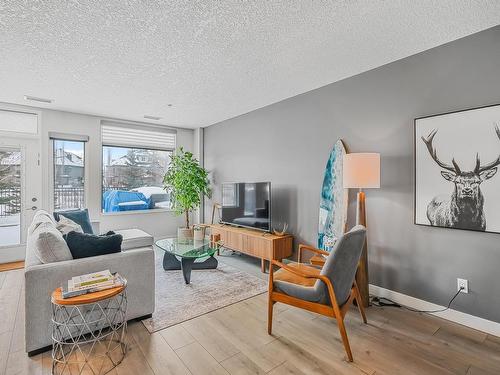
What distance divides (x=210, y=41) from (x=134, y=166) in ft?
12.7

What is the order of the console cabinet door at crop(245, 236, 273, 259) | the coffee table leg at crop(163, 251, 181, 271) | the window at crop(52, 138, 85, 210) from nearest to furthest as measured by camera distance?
1. the console cabinet door at crop(245, 236, 273, 259)
2. the coffee table leg at crop(163, 251, 181, 271)
3. the window at crop(52, 138, 85, 210)

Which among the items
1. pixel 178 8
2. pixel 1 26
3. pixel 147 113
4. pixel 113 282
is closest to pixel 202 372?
pixel 113 282

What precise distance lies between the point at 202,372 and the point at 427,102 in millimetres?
3037

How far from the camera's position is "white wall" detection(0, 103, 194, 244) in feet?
14.9

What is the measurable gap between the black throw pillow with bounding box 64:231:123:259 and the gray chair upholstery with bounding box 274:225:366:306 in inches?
61.0

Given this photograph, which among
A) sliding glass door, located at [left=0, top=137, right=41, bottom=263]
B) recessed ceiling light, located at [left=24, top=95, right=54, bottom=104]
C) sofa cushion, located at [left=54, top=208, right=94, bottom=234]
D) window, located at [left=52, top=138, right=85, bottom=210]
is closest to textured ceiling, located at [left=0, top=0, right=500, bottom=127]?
recessed ceiling light, located at [left=24, top=95, right=54, bottom=104]

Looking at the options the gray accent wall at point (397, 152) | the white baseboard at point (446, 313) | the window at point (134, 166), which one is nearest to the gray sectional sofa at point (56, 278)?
the gray accent wall at point (397, 152)

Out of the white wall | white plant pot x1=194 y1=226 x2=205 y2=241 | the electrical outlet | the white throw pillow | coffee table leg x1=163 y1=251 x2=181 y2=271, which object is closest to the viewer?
the electrical outlet

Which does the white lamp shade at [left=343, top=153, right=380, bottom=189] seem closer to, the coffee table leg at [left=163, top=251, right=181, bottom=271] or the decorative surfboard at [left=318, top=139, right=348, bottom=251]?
the decorative surfboard at [left=318, top=139, right=348, bottom=251]

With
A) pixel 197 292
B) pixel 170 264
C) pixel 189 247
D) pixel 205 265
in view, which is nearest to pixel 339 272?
pixel 197 292

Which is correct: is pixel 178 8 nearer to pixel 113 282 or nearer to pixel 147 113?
pixel 113 282

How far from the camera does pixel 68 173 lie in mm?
4824

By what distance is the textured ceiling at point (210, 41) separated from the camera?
1988 mm

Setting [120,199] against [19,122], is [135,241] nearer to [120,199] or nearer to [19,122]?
[120,199]
